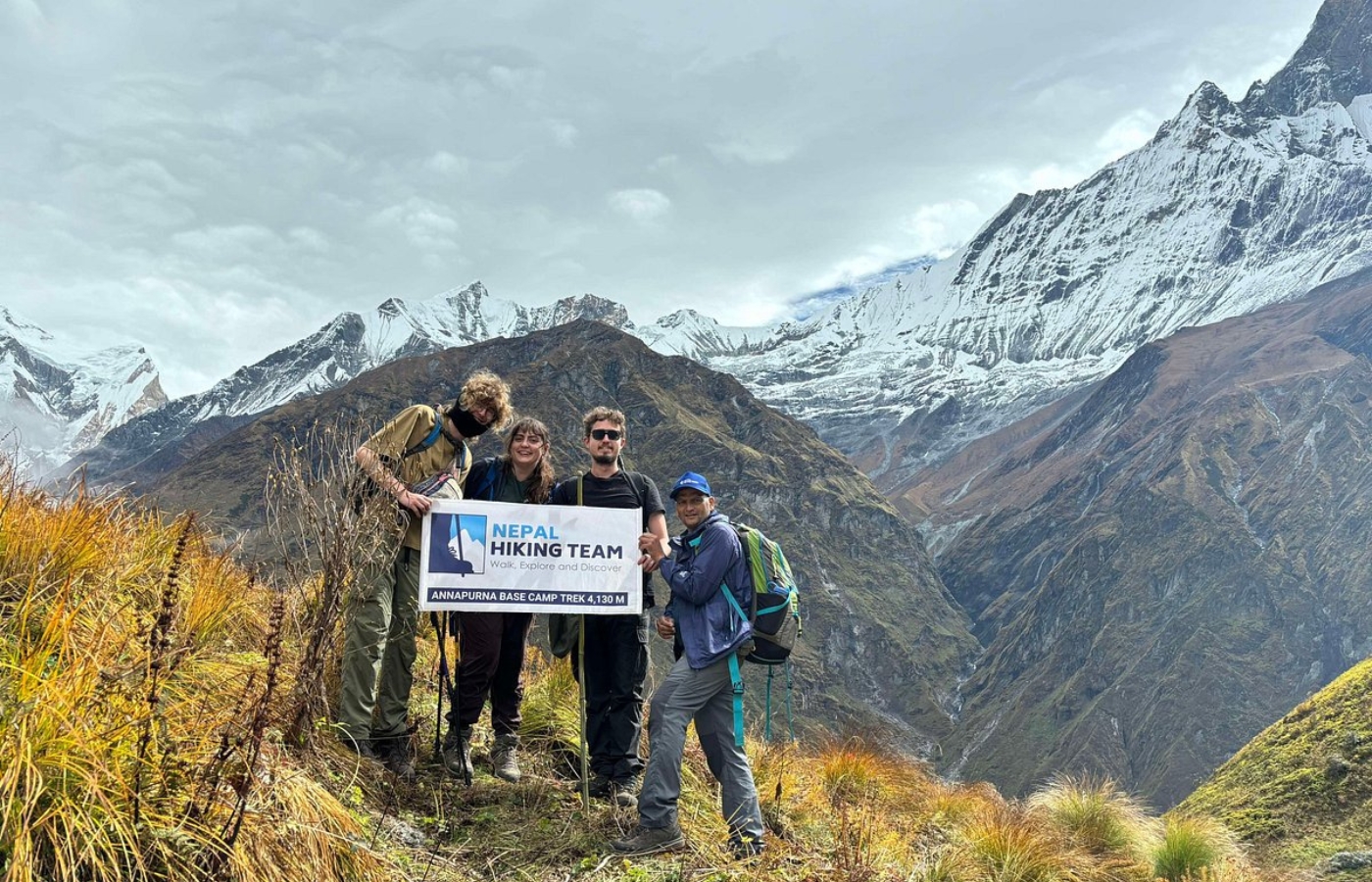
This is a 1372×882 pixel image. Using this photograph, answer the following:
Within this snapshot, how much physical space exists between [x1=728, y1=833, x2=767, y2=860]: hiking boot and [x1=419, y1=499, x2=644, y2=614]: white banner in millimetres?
1633

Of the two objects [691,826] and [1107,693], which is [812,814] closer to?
[691,826]

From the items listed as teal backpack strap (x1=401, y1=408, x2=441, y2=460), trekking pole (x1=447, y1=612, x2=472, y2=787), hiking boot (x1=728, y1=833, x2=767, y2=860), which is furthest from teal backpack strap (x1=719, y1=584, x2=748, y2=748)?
teal backpack strap (x1=401, y1=408, x2=441, y2=460)

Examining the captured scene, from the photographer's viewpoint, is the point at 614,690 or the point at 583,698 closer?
the point at 583,698

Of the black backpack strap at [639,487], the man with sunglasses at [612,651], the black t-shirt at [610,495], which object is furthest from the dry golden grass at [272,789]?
the black backpack strap at [639,487]

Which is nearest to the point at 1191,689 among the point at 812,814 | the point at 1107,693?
the point at 1107,693

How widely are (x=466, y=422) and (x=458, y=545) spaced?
2.93 ft

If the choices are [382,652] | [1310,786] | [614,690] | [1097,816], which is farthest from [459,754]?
[1310,786]

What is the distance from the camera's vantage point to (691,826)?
Result: 18.1ft

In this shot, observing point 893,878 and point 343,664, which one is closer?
point 893,878

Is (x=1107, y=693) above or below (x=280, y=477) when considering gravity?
below

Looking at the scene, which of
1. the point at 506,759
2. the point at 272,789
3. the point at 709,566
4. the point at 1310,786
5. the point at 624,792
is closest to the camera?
the point at 272,789

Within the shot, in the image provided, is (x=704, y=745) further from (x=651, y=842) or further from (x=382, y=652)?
(x=382, y=652)

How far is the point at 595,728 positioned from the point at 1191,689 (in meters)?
215

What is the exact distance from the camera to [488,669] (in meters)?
5.82
